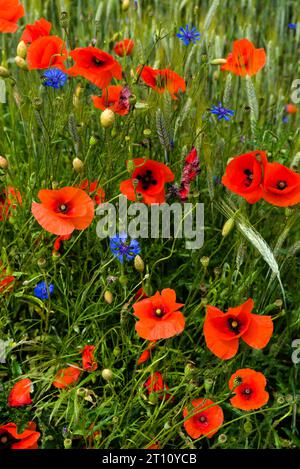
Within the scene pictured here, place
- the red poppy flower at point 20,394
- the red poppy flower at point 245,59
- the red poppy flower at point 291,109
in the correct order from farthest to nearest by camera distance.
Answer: the red poppy flower at point 291,109, the red poppy flower at point 245,59, the red poppy flower at point 20,394

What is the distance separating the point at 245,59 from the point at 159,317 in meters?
0.73

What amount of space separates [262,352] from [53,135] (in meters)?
0.66

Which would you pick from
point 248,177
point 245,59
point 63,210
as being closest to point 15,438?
point 63,210

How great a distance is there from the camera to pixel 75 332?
58.4 inches

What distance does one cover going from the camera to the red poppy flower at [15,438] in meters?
1.28

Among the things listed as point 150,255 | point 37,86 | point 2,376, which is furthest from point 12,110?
point 2,376

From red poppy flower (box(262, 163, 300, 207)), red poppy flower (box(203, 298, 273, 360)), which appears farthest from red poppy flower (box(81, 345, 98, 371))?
red poppy flower (box(262, 163, 300, 207))

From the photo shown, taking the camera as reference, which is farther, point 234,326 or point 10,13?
point 10,13

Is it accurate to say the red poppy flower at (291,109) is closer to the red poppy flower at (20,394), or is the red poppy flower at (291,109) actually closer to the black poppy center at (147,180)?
the black poppy center at (147,180)

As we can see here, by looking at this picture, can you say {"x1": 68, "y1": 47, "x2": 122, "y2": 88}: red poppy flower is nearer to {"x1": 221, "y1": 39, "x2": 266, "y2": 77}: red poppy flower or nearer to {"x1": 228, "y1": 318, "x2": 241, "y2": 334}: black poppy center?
{"x1": 221, "y1": 39, "x2": 266, "y2": 77}: red poppy flower

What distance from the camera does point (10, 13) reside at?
56.6 inches

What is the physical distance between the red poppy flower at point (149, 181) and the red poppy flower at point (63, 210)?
0.10m

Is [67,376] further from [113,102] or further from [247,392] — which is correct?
[113,102]

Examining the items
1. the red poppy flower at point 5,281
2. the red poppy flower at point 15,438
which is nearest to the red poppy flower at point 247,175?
the red poppy flower at point 5,281
